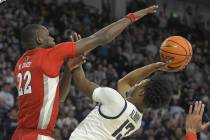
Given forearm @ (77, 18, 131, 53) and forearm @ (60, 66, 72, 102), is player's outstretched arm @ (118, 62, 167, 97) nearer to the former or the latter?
forearm @ (60, 66, 72, 102)

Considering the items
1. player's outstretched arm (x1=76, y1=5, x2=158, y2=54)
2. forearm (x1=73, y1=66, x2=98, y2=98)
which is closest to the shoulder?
forearm (x1=73, y1=66, x2=98, y2=98)

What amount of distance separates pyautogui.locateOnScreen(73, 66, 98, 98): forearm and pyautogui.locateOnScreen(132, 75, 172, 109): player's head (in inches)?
15.0

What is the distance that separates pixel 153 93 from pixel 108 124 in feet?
1.55

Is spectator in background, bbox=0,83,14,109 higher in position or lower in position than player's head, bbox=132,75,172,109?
lower

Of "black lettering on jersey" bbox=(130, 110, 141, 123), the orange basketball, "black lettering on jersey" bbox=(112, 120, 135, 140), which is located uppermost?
the orange basketball

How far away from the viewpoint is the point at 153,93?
4625mm

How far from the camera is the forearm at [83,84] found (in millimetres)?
4781

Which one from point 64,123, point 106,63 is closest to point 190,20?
point 106,63

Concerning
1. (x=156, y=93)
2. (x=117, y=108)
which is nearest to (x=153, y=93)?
(x=156, y=93)

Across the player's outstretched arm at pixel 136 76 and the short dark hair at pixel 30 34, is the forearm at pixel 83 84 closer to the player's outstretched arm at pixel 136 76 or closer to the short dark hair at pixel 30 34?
the short dark hair at pixel 30 34

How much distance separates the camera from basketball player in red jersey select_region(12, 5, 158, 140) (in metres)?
4.79

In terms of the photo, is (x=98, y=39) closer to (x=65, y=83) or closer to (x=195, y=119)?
(x=65, y=83)

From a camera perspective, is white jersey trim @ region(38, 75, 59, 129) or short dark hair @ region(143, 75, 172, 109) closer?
short dark hair @ region(143, 75, 172, 109)

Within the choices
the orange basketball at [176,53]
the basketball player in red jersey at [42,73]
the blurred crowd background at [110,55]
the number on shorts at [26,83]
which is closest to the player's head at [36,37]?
the basketball player in red jersey at [42,73]
